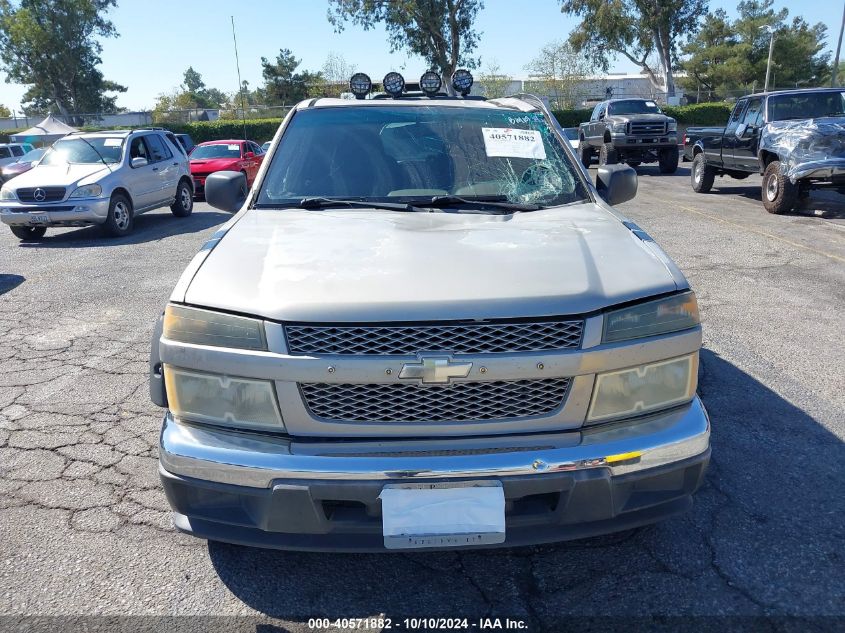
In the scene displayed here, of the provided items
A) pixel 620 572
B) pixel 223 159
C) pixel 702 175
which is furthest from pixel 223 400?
pixel 223 159

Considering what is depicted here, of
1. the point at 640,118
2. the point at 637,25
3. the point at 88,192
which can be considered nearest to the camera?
the point at 88,192

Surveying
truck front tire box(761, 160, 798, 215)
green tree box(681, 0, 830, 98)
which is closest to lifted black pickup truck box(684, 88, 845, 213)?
truck front tire box(761, 160, 798, 215)

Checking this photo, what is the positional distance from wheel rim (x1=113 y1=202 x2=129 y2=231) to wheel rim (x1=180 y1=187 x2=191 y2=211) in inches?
82.4

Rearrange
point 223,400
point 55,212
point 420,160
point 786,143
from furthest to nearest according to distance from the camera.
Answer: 1. point 786,143
2. point 55,212
3. point 420,160
4. point 223,400

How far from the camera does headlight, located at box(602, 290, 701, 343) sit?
2.14 metres

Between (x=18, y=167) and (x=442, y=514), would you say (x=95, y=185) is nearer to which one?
(x=442, y=514)

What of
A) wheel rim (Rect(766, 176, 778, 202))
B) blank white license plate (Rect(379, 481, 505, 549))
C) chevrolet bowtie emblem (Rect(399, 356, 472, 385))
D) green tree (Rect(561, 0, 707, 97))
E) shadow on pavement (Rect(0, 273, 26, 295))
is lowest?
shadow on pavement (Rect(0, 273, 26, 295))

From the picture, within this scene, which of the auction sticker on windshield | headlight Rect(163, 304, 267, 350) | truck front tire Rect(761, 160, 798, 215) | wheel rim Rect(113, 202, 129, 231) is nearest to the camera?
headlight Rect(163, 304, 267, 350)

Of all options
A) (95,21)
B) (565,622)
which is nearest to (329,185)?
(565,622)

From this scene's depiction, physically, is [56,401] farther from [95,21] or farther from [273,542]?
[95,21]

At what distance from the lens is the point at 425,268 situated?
2.28 metres

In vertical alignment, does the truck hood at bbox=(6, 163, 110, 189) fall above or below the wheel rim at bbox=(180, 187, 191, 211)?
above

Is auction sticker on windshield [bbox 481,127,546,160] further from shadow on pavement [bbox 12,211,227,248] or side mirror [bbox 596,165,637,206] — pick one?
shadow on pavement [bbox 12,211,227,248]

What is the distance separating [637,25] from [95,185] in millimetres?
43697
